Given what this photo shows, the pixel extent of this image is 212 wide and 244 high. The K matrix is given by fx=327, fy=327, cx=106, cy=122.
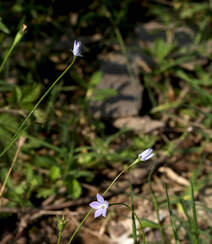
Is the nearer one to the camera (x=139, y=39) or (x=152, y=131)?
(x=152, y=131)

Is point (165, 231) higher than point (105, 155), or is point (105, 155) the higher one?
point (105, 155)

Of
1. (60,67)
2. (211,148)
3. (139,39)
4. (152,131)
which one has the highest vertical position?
(139,39)

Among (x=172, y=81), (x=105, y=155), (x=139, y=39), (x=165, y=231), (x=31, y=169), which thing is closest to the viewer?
(x=165, y=231)

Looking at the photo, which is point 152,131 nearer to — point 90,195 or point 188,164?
point 188,164

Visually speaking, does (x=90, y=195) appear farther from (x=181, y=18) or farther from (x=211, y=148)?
(x=181, y=18)

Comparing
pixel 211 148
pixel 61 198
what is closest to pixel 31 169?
pixel 61 198

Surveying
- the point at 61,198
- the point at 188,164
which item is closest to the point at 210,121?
the point at 188,164

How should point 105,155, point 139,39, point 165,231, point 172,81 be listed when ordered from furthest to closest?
point 139,39 → point 172,81 → point 105,155 → point 165,231
